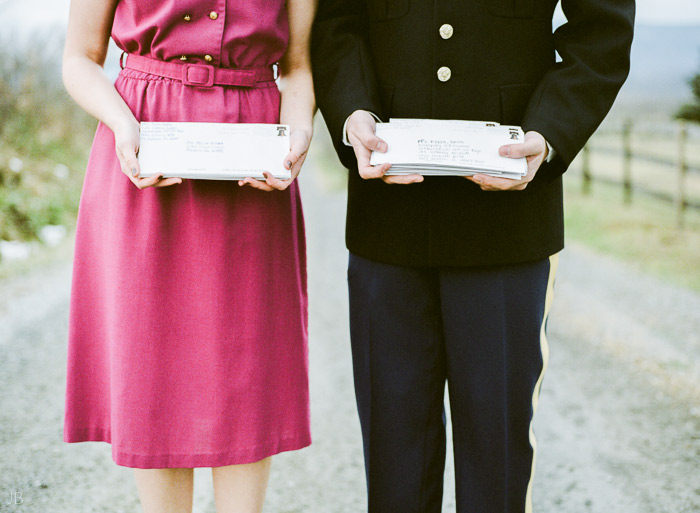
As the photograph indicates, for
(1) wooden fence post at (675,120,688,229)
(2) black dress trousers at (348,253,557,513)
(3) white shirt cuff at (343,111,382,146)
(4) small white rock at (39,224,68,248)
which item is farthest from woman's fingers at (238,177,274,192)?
(1) wooden fence post at (675,120,688,229)

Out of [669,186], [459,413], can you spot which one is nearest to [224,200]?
[459,413]

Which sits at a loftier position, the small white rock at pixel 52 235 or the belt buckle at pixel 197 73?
the belt buckle at pixel 197 73

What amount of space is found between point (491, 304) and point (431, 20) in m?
0.69

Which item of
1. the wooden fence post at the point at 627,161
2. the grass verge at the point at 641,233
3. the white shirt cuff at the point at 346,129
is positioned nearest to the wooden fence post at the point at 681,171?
the grass verge at the point at 641,233

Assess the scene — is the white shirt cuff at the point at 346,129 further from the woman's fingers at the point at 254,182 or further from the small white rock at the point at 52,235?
the small white rock at the point at 52,235

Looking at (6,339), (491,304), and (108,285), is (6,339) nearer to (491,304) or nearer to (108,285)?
(108,285)

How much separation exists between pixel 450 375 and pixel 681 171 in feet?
23.6

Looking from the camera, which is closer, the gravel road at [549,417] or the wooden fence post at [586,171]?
the gravel road at [549,417]

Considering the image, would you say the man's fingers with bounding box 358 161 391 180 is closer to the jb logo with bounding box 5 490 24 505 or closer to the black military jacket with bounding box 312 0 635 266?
the black military jacket with bounding box 312 0 635 266

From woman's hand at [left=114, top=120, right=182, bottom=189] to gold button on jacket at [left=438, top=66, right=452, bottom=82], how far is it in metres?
0.65

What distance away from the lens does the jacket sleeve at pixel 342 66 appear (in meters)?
1.69

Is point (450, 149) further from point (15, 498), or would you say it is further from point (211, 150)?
point (15, 498)

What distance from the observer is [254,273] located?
1.72 m

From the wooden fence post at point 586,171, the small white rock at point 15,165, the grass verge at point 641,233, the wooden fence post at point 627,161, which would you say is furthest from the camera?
the wooden fence post at point 586,171
